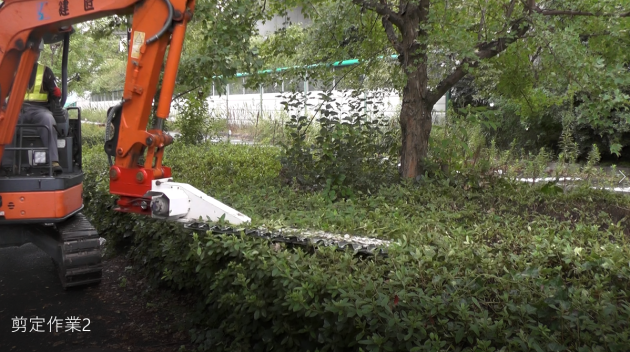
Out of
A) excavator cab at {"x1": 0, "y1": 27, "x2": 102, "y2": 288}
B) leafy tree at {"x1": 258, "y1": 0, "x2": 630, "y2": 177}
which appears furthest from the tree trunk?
excavator cab at {"x1": 0, "y1": 27, "x2": 102, "y2": 288}

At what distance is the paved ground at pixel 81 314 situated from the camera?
5172 mm

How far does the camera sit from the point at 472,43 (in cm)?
591

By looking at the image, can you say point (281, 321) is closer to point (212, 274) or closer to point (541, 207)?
point (212, 274)

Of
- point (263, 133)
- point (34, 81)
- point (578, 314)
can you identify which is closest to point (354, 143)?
point (34, 81)

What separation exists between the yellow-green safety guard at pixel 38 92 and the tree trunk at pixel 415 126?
4.35 m

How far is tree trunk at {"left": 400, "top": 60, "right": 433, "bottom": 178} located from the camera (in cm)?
754

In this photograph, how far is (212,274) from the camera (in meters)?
4.49

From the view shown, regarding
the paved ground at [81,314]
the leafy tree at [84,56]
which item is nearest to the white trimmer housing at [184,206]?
the paved ground at [81,314]

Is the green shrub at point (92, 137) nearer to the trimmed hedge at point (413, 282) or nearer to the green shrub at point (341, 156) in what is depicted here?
the green shrub at point (341, 156)

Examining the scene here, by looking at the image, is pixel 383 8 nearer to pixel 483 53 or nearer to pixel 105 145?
pixel 483 53

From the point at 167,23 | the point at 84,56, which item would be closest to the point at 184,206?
the point at 167,23

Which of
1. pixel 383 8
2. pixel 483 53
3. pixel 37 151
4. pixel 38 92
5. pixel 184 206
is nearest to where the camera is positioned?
pixel 184 206

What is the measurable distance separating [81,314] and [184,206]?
6.47 feet

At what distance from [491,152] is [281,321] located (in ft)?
18.2
